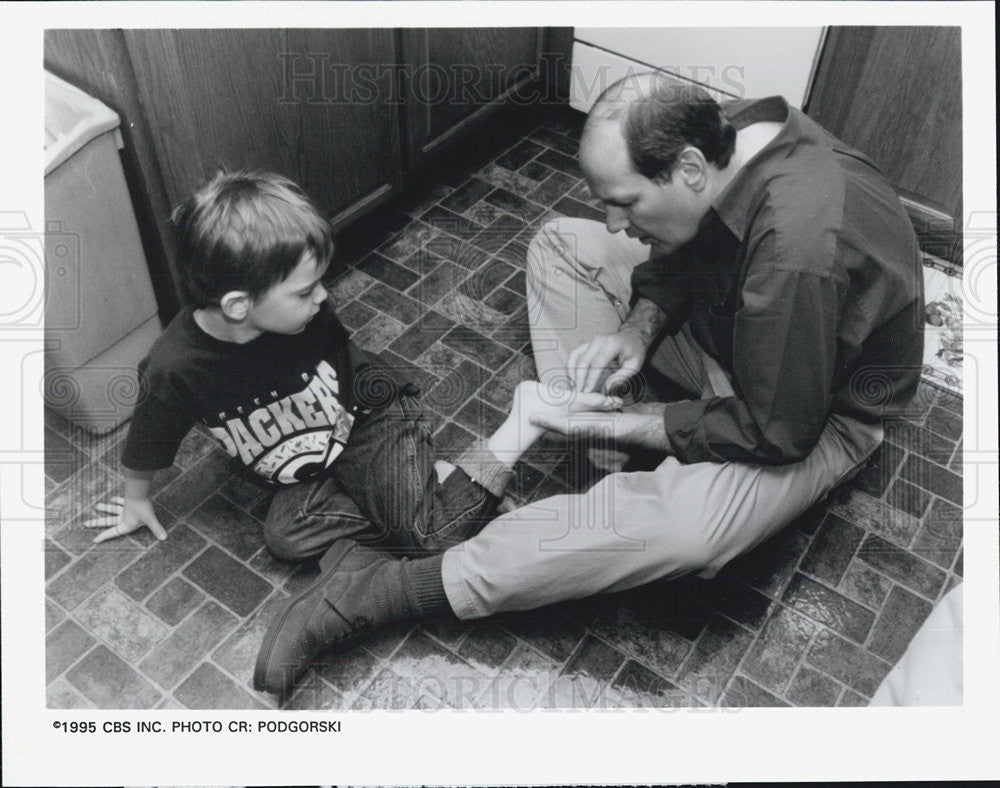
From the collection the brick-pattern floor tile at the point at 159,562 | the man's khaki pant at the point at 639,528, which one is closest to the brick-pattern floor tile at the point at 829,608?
the man's khaki pant at the point at 639,528

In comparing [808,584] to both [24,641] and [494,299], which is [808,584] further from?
[24,641]

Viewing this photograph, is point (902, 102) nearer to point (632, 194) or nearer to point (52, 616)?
point (632, 194)

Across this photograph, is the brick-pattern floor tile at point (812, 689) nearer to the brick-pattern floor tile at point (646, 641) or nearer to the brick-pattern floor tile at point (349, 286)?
the brick-pattern floor tile at point (646, 641)

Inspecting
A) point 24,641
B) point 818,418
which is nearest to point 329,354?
point 24,641

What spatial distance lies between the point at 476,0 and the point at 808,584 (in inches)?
33.6

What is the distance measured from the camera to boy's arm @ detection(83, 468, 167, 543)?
1196 millimetres

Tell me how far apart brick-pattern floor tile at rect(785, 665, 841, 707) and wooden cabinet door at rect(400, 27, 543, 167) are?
1.06 meters

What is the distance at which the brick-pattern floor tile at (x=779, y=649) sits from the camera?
3.75ft

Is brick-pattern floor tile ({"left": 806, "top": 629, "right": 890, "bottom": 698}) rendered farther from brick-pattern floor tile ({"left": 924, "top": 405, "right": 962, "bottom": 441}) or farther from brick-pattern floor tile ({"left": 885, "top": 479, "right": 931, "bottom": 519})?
brick-pattern floor tile ({"left": 924, "top": 405, "right": 962, "bottom": 441})

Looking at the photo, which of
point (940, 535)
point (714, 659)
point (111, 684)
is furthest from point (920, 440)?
point (111, 684)

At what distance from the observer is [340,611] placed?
111 cm

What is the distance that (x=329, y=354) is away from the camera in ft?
3.84

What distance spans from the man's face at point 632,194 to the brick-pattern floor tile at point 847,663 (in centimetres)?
55

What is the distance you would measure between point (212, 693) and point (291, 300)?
486 millimetres
